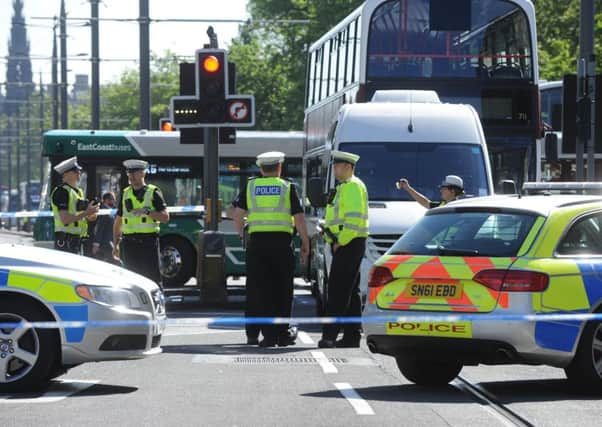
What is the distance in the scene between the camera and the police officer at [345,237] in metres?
14.7

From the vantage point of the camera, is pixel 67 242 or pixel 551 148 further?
pixel 551 148

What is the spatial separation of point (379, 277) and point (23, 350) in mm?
2611

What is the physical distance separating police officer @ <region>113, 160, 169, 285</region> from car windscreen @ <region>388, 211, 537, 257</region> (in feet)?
17.9

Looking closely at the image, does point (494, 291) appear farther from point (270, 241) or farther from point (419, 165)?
point (419, 165)

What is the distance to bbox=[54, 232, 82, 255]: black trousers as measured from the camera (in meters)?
18.1

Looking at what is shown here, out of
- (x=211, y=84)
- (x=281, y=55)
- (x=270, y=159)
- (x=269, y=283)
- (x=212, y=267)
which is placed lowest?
(x=212, y=267)

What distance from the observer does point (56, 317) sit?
1099 cm

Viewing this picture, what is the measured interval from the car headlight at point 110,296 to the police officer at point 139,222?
5242 mm

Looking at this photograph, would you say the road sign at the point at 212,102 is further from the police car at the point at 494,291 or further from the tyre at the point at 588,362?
the tyre at the point at 588,362

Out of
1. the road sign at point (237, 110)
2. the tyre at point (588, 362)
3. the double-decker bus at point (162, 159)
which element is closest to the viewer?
the tyre at point (588, 362)

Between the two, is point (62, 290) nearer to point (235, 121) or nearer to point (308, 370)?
point (308, 370)

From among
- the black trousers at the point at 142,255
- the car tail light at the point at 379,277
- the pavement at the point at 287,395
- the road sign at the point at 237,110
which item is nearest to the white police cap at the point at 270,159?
the pavement at the point at 287,395

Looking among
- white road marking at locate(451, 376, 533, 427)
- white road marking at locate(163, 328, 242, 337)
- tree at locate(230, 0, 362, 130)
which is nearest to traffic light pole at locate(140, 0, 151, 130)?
white road marking at locate(163, 328, 242, 337)

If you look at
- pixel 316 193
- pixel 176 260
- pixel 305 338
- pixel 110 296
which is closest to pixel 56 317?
pixel 110 296
